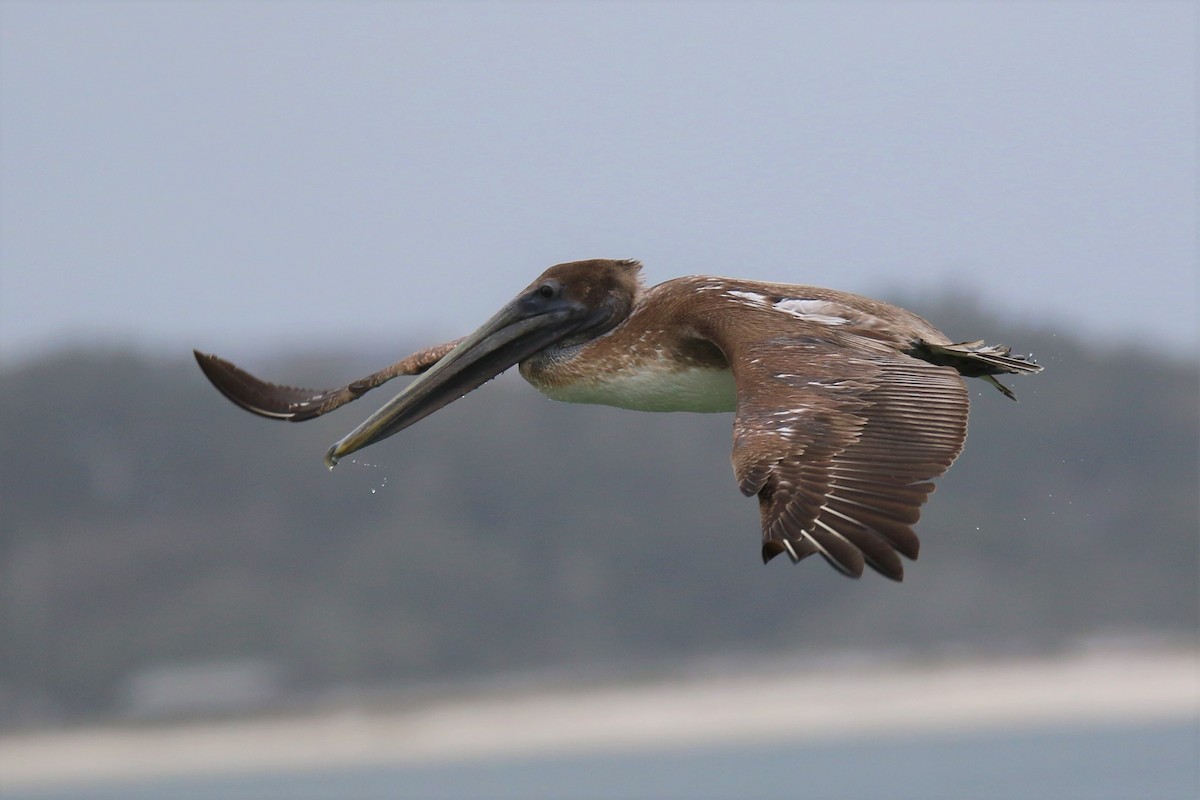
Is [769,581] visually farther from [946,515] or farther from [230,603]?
[230,603]

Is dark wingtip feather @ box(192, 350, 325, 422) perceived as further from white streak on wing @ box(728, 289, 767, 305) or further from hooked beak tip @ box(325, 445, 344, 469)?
white streak on wing @ box(728, 289, 767, 305)

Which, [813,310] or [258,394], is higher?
[813,310]

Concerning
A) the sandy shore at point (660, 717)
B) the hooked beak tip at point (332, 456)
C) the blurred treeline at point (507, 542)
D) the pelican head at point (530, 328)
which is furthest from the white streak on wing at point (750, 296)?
the blurred treeline at point (507, 542)

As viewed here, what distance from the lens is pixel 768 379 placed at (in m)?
6.62

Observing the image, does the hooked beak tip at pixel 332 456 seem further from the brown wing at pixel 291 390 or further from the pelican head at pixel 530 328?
the brown wing at pixel 291 390

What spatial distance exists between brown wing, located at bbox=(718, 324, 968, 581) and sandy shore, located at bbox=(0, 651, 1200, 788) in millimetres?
59040

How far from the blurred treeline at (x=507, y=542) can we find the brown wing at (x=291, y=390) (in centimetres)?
5942

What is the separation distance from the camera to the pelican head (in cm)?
806

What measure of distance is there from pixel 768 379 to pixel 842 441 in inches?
19.5

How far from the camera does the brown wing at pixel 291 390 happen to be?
8.67 meters

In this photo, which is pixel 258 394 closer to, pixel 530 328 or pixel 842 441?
pixel 530 328

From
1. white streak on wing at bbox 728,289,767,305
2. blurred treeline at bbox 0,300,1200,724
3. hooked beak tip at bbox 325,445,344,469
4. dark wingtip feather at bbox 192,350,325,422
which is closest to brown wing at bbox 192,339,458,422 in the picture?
dark wingtip feather at bbox 192,350,325,422

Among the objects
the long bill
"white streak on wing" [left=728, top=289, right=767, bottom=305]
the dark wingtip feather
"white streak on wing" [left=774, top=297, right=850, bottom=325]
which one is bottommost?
the dark wingtip feather

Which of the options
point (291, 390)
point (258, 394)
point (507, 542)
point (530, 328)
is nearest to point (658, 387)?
point (530, 328)
